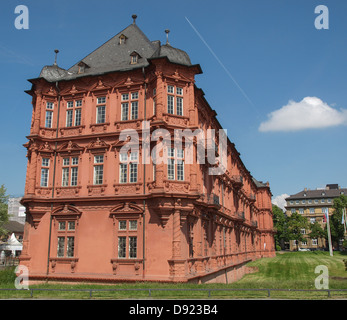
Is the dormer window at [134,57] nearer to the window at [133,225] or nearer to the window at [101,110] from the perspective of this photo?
the window at [101,110]

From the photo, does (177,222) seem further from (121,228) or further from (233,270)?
(233,270)

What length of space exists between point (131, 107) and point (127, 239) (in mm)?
9991

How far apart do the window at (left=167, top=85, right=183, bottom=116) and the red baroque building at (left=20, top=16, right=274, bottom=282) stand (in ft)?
0.25

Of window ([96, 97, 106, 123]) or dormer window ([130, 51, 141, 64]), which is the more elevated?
dormer window ([130, 51, 141, 64])

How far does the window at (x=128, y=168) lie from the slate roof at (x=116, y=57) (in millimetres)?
6979

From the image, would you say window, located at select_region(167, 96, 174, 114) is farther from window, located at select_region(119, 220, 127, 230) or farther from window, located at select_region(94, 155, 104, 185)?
window, located at select_region(119, 220, 127, 230)

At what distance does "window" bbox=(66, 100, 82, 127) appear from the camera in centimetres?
2834

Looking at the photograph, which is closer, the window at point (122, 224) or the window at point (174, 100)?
the window at point (122, 224)

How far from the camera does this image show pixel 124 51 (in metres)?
29.7

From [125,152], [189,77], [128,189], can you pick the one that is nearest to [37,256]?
[128,189]

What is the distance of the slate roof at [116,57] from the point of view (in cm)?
2786

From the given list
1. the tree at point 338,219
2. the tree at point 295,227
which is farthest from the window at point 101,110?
the tree at point 295,227

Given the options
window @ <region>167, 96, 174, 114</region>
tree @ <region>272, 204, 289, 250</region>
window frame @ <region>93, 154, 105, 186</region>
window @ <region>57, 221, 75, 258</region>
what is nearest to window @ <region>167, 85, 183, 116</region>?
window @ <region>167, 96, 174, 114</region>
